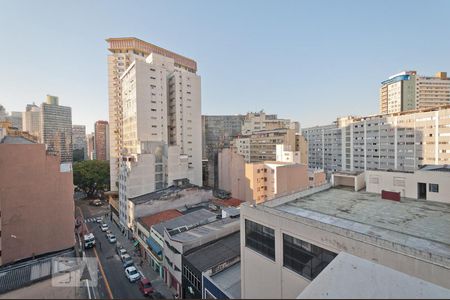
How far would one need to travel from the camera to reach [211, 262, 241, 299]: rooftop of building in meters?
13.4

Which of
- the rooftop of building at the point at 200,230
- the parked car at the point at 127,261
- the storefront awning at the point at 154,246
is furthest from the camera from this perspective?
the parked car at the point at 127,261

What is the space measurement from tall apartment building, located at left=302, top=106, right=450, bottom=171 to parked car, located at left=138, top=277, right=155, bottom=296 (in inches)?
1526

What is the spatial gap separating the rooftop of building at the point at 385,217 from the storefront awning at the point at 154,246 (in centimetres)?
1262

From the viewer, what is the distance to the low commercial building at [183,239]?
57.5ft

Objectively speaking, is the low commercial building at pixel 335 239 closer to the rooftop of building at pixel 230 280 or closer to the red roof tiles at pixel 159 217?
the rooftop of building at pixel 230 280

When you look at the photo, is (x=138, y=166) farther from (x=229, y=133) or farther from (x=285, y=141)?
(x=229, y=133)

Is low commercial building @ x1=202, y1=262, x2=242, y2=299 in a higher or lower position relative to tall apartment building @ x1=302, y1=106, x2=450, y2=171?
Result: lower

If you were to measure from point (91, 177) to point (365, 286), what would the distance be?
59225mm

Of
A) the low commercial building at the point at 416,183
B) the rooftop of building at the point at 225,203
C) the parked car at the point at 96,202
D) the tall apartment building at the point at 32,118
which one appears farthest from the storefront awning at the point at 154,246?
the tall apartment building at the point at 32,118

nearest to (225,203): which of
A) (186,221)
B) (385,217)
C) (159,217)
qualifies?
(159,217)

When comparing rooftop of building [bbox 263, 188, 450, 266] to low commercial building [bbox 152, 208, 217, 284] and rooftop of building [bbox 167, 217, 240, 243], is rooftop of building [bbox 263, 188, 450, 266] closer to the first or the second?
rooftop of building [bbox 167, 217, 240, 243]

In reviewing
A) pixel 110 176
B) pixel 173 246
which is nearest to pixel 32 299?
pixel 173 246

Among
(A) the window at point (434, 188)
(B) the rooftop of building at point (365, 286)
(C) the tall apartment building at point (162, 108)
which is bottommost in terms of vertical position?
(A) the window at point (434, 188)

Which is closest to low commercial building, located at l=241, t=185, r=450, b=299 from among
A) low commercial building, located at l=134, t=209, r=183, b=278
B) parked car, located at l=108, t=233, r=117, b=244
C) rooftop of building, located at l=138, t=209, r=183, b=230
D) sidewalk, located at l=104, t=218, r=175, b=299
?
sidewalk, located at l=104, t=218, r=175, b=299
